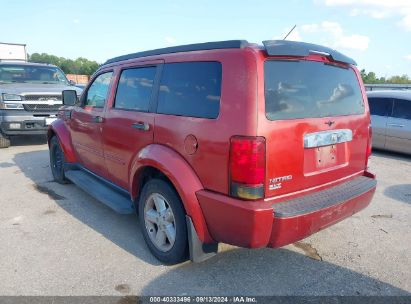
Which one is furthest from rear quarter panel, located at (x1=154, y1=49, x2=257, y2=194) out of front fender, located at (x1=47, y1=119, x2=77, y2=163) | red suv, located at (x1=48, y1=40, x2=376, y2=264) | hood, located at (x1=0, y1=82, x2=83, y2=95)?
hood, located at (x1=0, y1=82, x2=83, y2=95)

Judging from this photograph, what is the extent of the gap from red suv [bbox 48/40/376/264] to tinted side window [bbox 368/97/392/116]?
17.7 feet

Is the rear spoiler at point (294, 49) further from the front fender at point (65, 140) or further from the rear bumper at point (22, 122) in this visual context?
the rear bumper at point (22, 122)

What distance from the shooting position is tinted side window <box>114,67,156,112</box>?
3.44 metres

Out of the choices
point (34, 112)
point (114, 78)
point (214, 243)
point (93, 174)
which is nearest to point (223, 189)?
point (214, 243)

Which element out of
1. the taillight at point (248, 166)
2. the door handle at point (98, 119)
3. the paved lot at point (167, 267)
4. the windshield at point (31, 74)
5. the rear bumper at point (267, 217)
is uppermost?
the windshield at point (31, 74)

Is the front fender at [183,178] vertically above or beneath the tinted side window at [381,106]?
beneath

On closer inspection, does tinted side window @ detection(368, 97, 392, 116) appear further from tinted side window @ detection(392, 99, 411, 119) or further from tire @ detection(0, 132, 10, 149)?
tire @ detection(0, 132, 10, 149)

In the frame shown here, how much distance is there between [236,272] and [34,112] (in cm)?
712

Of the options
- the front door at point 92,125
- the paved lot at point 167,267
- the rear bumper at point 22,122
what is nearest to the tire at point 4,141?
the rear bumper at point 22,122

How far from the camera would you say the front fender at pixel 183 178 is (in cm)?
276

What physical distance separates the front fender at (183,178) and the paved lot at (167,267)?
55 cm

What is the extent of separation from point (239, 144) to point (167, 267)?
4.75 ft

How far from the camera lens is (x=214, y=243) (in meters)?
2.93

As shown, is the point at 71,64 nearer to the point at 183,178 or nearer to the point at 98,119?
the point at 98,119
